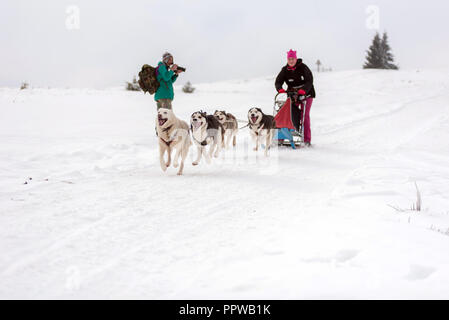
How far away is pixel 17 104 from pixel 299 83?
9072 millimetres

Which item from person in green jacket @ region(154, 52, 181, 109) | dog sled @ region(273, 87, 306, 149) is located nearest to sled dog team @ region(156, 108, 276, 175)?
dog sled @ region(273, 87, 306, 149)

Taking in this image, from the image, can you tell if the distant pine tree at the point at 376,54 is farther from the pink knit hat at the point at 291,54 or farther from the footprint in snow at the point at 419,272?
the footprint in snow at the point at 419,272

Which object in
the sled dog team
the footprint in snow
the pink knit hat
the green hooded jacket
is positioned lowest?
the footprint in snow

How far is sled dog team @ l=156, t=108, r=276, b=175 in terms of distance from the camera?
5250 mm

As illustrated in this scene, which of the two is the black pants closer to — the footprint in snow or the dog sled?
the dog sled

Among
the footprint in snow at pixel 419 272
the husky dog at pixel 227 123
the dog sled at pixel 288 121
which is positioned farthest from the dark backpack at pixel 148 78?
the footprint in snow at pixel 419 272

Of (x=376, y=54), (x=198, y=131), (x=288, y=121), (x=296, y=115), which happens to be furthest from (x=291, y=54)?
(x=376, y=54)

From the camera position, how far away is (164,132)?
525 cm

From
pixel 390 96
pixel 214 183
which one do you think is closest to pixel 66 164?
pixel 214 183

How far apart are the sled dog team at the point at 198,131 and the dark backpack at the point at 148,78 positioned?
888 millimetres

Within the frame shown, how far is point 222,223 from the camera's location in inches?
122

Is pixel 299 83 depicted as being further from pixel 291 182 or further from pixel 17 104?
pixel 17 104

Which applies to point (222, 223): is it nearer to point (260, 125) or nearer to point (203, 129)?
point (203, 129)
